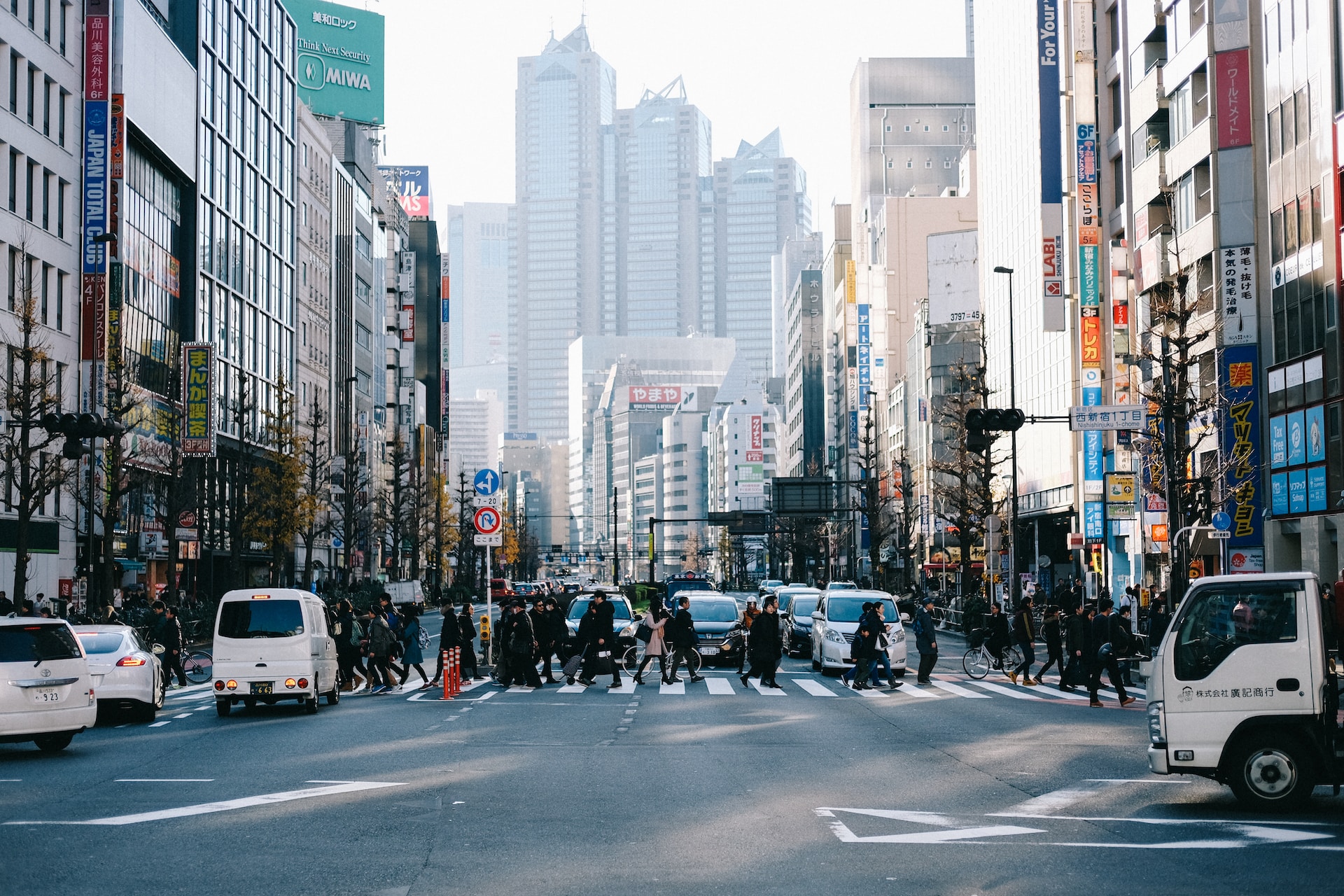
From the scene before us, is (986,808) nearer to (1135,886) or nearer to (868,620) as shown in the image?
(1135,886)

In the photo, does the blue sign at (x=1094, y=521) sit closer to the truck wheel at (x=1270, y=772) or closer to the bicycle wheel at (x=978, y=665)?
the bicycle wheel at (x=978, y=665)


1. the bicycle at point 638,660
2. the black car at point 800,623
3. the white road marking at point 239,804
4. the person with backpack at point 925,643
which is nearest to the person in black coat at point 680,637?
the bicycle at point 638,660

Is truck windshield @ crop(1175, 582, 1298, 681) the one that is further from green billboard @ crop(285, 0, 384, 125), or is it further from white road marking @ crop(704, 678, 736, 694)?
green billboard @ crop(285, 0, 384, 125)

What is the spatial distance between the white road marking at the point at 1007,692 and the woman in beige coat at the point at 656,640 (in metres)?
5.91

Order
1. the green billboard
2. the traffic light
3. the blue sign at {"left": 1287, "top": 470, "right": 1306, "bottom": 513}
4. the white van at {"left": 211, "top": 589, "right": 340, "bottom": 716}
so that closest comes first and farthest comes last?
the white van at {"left": 211, "top": 589, "right": 340, "bottom": 716} < the traffic light < the blue sign at {"left": 1287, "top": 470, "right": 1306, "bottom": 513} < the green billboard

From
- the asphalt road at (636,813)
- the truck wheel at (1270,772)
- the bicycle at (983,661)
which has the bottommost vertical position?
the bicycle at (983,661)

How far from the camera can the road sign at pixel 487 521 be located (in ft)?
100

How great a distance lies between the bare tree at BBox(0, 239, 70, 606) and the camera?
129 feet

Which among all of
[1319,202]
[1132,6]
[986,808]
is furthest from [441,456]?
[986,808]

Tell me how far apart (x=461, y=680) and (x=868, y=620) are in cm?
→ 757

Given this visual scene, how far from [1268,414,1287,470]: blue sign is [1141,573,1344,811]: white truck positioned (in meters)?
32.9

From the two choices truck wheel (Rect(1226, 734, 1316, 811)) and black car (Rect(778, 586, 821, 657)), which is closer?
truck wheel (Rect(1226, 734, 1316, 811))

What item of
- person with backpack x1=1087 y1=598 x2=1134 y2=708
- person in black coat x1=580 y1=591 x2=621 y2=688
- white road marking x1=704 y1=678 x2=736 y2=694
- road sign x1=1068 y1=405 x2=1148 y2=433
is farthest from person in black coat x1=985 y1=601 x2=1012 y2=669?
person in black coat x1=580 y1=591 x2=621 y2=688

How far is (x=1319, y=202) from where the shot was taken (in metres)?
41.0
